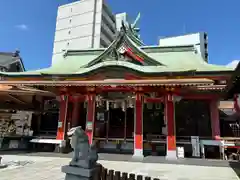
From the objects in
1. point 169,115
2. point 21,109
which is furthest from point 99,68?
point 21,109

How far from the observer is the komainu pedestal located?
15.7 ft

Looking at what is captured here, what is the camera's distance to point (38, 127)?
58.0 ft

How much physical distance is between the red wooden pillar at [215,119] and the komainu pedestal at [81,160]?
1197 centimetres

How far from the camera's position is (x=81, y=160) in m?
5.02

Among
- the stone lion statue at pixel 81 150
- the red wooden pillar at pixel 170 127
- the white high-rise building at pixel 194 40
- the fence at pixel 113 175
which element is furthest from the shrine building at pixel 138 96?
the white high-rise building at pixel 194 40

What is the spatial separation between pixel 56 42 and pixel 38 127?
191 ft

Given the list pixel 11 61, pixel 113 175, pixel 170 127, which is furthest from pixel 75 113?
pixel 11 61

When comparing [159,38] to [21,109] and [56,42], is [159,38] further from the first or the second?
[21,109]

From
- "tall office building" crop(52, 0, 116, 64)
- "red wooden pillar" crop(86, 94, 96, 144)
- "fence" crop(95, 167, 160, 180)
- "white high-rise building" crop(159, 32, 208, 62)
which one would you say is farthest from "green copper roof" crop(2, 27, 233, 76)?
"tall office building" crop(52, 0, 116, 64)

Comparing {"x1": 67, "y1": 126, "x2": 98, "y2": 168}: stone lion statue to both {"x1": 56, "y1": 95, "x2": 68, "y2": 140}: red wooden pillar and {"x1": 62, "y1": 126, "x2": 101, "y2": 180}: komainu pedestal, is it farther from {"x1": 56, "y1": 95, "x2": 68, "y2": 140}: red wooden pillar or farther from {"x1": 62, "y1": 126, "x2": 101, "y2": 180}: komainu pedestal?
{"x1": 56, "y1": 95, "x2": 68, "y2": 140}: red wooden pillar

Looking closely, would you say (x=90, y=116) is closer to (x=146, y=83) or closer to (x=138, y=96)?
(x=138, y=96)

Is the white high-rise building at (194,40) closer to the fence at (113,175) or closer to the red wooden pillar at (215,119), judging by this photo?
the red wooden pillar at (215,119)

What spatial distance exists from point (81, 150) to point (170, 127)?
29.0 feet

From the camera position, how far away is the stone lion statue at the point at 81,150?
495 centimetres
